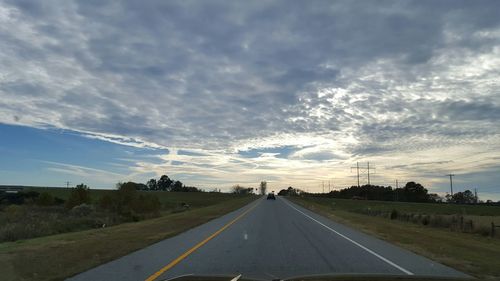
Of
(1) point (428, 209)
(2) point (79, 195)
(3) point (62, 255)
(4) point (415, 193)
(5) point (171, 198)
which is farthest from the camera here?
(4) point (415, 193)

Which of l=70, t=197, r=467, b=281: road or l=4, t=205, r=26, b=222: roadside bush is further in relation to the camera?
l=4, t=205, r=26, b=222: roadside bush

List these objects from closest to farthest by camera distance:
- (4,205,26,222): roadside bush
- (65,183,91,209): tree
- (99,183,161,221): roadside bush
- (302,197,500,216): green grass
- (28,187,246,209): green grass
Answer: (4,205,26,222): roadside bush → (99,183,161,221): roadside bush → (65,183,91,209): tree → (302,197,500,216): green grass → (28,187,246,209): green grass

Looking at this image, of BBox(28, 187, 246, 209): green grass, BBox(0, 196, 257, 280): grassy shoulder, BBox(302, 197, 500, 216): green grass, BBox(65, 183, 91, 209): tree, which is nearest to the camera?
BBox(0, 196, 257, 280): grassy shoulder

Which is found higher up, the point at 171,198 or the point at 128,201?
the point at 171,198

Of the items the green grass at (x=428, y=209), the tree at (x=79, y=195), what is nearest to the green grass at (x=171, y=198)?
the tree at (x=79, y=195)

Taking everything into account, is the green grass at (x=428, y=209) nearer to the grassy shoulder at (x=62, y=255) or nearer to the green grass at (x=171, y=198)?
the green grass at (x=171, y=198)

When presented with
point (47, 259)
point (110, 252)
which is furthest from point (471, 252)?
point (47, 259)

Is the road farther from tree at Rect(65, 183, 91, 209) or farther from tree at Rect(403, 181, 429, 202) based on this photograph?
tree at Rect(403, 181, 429, 202)

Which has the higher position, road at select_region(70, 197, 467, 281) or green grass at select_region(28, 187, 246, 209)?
green grass at select_region(28, 187, 246, 209)

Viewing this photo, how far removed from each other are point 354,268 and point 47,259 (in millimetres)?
7348

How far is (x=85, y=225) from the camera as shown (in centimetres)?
3002

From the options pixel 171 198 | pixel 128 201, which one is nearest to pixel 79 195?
pixel 128 201

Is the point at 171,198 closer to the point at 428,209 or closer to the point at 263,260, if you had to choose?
the point at 428,209

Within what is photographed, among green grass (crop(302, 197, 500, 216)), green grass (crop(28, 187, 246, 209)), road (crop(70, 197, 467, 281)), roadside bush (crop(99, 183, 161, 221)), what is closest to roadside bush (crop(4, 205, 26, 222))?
roadside bush (crop(99, 183, 161, 221))
